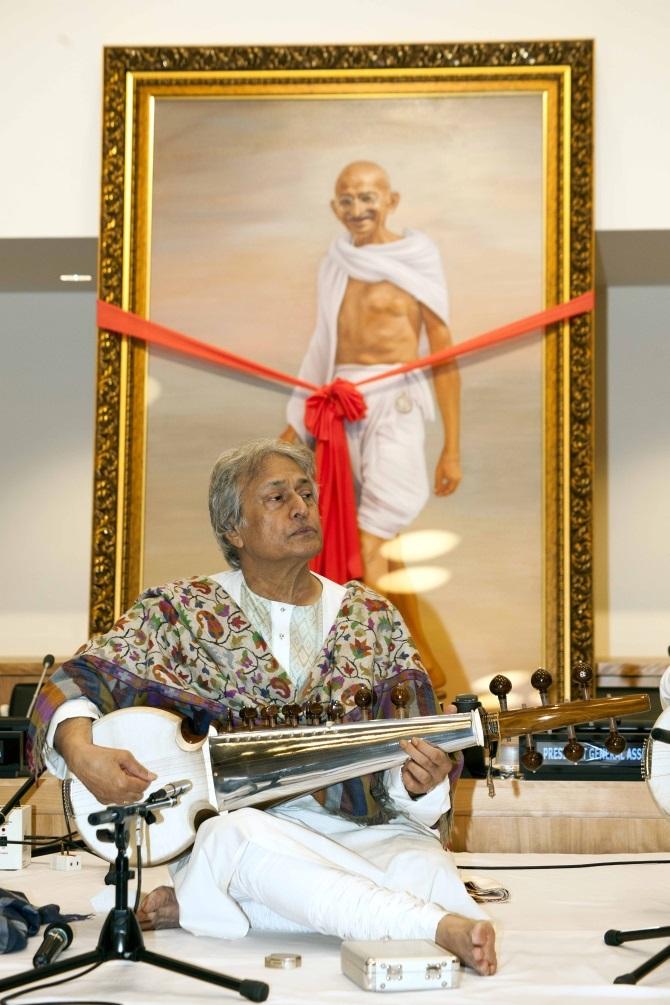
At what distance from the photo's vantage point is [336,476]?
14.8ft

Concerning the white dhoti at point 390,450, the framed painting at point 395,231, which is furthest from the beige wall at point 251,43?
the white dhoti at point 390,450

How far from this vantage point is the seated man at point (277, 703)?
92.9 inches

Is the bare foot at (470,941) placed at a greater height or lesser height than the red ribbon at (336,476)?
lesser

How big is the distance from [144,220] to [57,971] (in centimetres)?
316

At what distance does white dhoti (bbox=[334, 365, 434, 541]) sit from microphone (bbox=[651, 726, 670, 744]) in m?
2.07

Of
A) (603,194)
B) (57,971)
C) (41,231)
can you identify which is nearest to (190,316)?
(41,231)

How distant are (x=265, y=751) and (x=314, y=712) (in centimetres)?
12

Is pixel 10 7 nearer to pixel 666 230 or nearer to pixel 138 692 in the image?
pixel 666 230

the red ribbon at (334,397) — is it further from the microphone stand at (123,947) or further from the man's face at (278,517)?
the microphone stand at (123,947)

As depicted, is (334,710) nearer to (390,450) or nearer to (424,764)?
(424,764)

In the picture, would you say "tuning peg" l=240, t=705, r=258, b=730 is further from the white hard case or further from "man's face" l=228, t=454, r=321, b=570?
the white hard case

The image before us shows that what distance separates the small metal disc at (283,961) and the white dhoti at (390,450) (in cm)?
233

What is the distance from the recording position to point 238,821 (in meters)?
2.46

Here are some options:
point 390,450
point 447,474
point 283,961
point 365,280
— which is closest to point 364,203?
point 365,280
